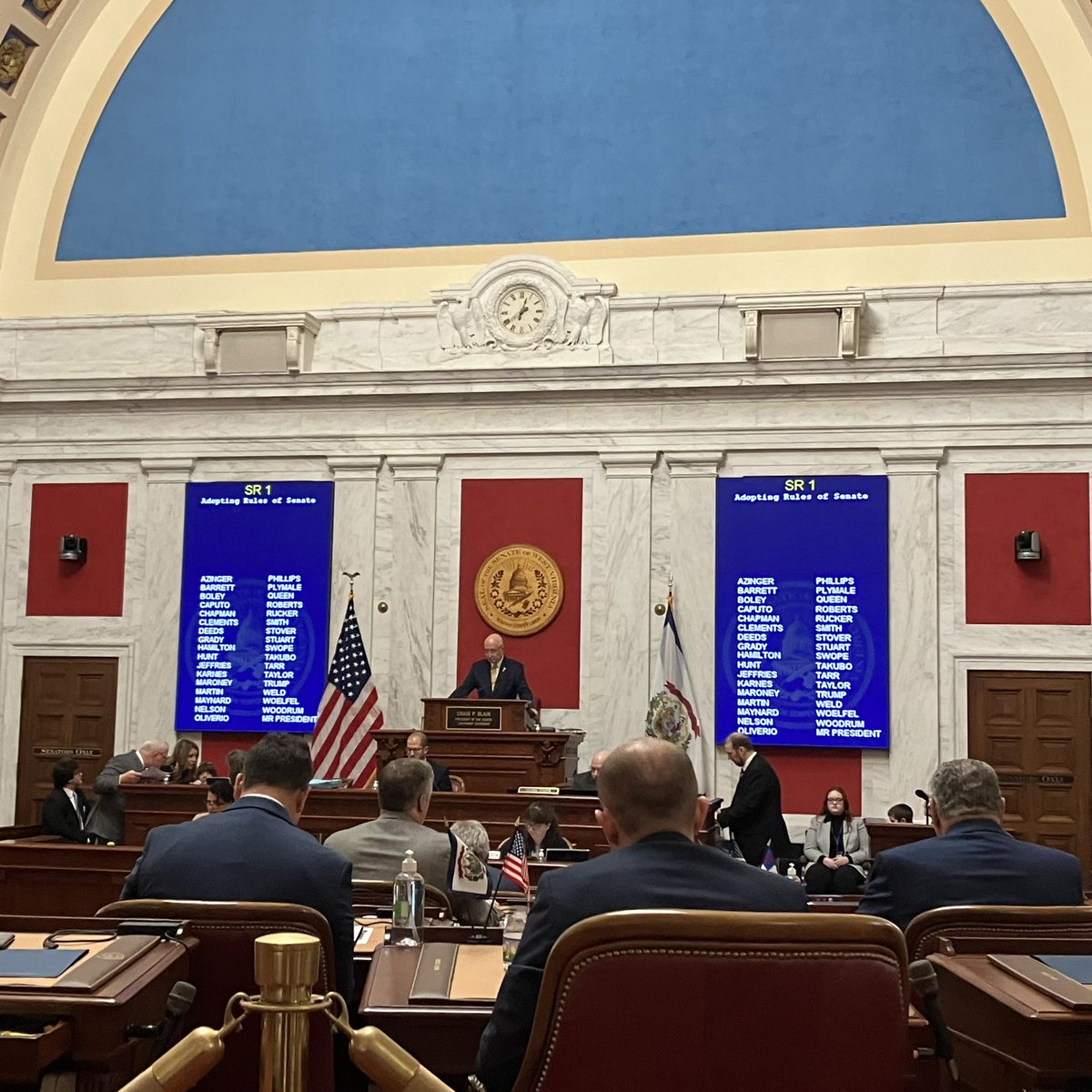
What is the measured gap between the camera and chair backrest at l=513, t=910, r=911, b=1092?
1.93m

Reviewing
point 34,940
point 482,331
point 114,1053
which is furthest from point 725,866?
point 482,331

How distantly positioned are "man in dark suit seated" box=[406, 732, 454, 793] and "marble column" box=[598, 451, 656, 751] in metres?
2.35

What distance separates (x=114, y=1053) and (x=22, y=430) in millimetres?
11814

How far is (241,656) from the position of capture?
40.8ft

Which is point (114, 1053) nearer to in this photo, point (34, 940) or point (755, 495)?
point (34, 940)

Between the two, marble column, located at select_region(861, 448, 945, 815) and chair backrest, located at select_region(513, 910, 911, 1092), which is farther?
marble column, located at select_region(861, 448, 945, 815)

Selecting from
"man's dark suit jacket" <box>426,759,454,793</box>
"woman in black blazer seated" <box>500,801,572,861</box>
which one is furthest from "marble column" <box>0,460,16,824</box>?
"woman in black blazer seated" <box>500,801,572,861</box>

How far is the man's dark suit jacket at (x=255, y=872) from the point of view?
10.4 ft

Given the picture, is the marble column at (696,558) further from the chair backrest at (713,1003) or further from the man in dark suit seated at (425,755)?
the chair backrest at (713,1003)

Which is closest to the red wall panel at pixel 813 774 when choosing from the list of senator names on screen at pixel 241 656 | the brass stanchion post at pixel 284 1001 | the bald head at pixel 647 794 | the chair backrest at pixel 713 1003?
the list of senator names on screen at pixel 241 656

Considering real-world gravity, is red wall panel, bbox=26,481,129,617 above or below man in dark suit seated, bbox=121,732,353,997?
above

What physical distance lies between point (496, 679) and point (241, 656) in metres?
2.74

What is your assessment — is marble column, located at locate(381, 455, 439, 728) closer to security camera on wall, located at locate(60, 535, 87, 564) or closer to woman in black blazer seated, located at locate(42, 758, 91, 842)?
security camera on wall, located at locate(60, 535, 87, 564)

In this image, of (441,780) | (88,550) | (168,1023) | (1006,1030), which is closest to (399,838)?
(168,1023)
